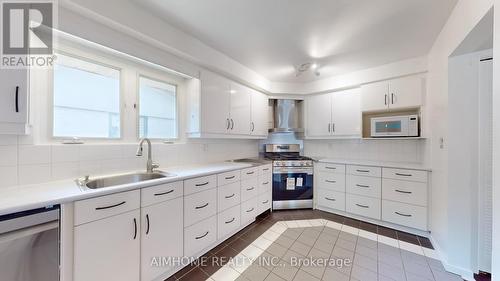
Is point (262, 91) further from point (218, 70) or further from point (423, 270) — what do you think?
point (423, 270)

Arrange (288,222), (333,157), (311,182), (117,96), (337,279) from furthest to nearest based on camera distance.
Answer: (333,157), (311,182), (288,222), (117,96), (337,279)

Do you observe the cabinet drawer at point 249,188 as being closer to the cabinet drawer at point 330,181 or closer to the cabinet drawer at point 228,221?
the cabinet drawer at point 228,221

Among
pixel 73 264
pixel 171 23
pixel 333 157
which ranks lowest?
pixel 73 264

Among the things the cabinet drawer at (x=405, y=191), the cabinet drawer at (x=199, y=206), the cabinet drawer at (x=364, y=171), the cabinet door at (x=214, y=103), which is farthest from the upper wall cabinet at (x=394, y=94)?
the cabinet drawer at (x=199, y=206)

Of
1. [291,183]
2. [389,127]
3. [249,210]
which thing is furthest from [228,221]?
[389,127]

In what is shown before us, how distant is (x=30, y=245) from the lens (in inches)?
39.9

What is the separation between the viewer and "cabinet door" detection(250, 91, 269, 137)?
10.8ft

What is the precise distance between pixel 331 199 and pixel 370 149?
110 cm

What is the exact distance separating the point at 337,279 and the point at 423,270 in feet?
2.89

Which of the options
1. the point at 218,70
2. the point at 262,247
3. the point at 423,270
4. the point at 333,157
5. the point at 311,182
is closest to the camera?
the point at 423,270

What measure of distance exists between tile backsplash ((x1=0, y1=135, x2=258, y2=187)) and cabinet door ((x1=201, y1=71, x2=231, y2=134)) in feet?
1.24

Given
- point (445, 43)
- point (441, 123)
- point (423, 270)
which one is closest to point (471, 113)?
point (441, 123)

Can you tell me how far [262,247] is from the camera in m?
2.17

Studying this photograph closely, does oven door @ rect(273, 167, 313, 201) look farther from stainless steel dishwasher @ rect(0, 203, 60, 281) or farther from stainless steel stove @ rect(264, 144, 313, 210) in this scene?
stainless steel dishwasher @ rect(0, 203, 60, 281)
